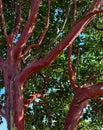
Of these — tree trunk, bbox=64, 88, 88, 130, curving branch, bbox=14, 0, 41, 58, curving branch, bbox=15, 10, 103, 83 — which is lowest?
tree trunk, bbox=64, 88, 88, 130

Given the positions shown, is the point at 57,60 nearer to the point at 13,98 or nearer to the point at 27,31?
the point at 27,31

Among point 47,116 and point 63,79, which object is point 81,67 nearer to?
point 63,79

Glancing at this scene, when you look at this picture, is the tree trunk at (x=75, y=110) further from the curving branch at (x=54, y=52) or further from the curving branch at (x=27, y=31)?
the curving branch at (x=27, y=31)

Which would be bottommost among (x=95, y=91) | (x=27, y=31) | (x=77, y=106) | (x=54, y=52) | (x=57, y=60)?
(x=95, y=91)

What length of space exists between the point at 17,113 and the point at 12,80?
3.20ft

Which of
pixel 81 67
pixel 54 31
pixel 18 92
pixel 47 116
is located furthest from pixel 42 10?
pixel 18 92

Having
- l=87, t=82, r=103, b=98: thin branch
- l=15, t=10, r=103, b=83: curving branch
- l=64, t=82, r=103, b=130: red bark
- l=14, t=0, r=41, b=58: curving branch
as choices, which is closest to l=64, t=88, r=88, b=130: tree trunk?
l=64, t=82, r=103, b=130: red bark

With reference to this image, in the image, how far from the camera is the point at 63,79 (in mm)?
13172

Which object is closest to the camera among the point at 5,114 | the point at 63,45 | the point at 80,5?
the point at 63,45

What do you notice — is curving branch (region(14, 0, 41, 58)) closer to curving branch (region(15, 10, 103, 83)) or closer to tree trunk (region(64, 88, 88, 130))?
curving branch (region(15, 10, 103, 83))

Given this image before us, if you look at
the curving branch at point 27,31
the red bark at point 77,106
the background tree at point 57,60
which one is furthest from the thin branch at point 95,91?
the background tree at point 57,60

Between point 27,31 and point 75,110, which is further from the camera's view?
point 75,110

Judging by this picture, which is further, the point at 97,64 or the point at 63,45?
the point at 97,64

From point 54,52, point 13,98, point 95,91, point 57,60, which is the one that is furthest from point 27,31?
point 57,60
